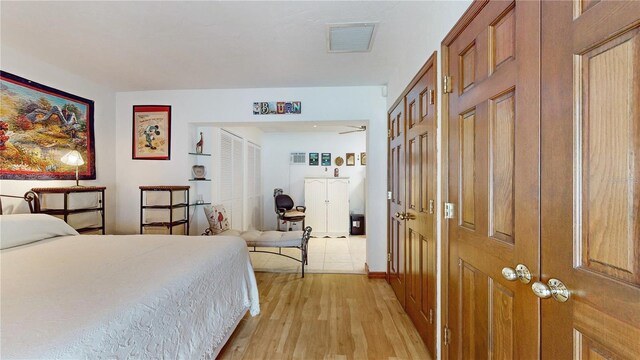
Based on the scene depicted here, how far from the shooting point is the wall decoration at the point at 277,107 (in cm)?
340

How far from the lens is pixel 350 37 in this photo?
86.2 inches

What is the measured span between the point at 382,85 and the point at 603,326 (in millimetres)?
3082

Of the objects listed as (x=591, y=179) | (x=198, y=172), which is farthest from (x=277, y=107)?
(x=591, y=179)

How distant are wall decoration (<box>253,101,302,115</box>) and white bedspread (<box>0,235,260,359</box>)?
1926 millimetres

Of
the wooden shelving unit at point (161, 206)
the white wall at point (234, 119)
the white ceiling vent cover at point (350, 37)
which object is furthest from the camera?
the white wall at point (234, 119)

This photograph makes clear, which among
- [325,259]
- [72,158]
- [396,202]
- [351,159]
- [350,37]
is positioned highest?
[350,37]

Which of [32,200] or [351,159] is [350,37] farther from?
[351,159]

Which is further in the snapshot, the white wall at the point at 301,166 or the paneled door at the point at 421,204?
the white wall at the point at 301,166

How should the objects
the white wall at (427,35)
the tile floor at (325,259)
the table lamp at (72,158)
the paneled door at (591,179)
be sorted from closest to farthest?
the paneled door at (591,179) → the white wall at (427,35) → the table lamp at (72,158) → the tile floor at (325,259)

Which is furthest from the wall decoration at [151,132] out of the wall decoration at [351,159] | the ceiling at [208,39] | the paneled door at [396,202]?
the wall decoration at [351,159]

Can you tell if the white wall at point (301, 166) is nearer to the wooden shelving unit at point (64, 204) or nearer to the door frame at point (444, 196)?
the wooden shelving unit at point (64, 204)

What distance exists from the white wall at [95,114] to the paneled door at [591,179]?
387cm

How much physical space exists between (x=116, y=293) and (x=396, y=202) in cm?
240

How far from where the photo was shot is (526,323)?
3.04 feet
